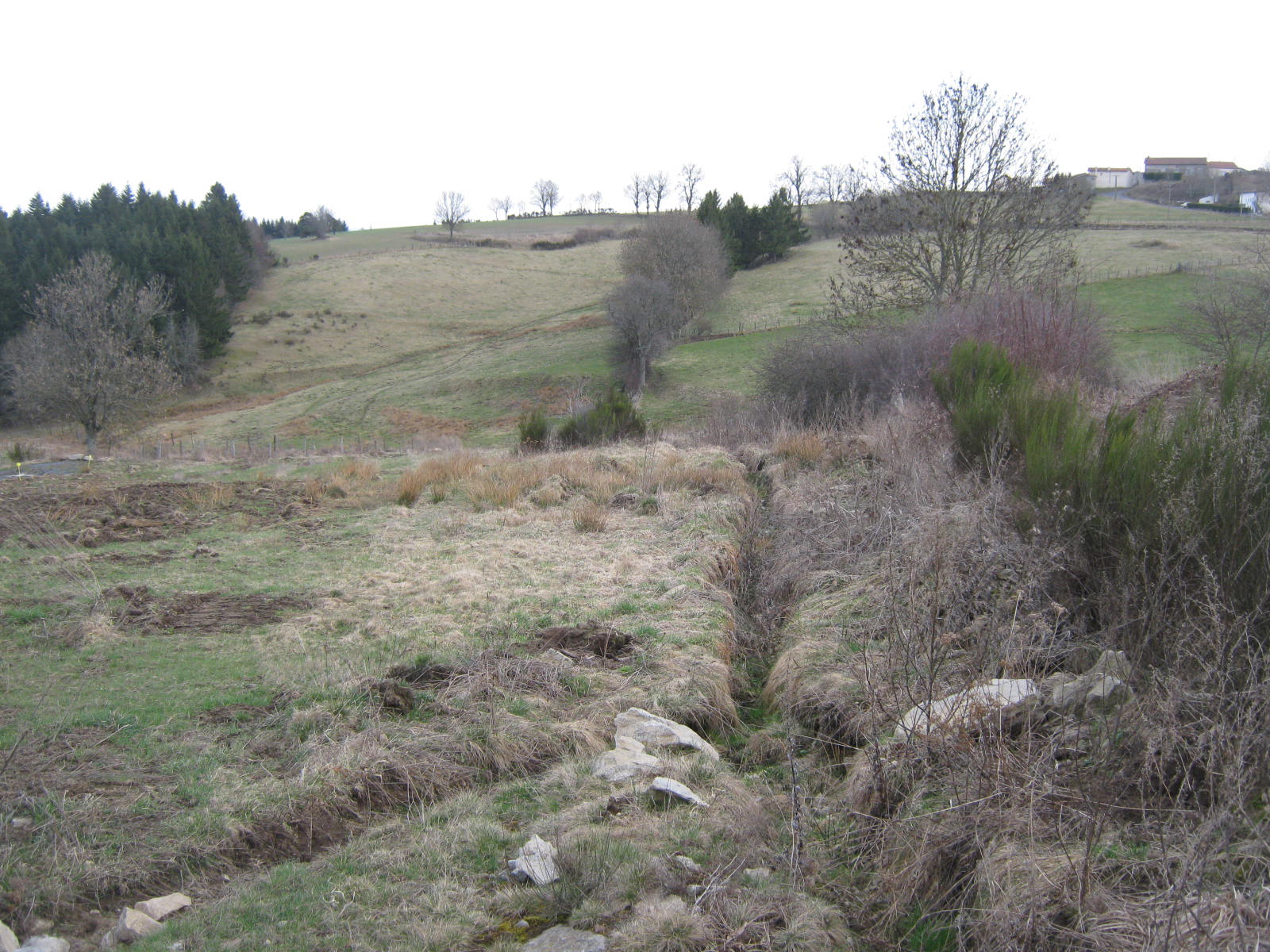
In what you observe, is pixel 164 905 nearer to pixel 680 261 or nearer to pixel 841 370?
pixel 841 370

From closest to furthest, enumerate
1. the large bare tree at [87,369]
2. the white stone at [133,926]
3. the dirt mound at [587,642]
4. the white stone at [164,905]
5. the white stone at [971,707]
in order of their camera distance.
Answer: the white stone at [133,926] < the white stone at [164,905] < the white stone at [971,707] < the dirt mound at [587,642] < the large bare tree at [87,369]

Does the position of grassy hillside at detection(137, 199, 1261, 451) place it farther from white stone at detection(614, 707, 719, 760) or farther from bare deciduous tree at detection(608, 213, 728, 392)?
white stone at detection(614, 707, 719, 760)

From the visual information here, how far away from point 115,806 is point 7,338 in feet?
173

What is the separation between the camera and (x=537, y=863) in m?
3.76

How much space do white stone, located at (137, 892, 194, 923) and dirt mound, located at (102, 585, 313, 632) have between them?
12.1 feet

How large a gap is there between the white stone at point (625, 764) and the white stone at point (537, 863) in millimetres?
739

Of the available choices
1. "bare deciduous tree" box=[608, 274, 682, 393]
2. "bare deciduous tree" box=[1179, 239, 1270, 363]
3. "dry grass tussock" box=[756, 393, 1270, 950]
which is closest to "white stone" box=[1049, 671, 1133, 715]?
"dry grass tussock" box=[756, 393, 1270, 950]

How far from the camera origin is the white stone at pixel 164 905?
136 inches

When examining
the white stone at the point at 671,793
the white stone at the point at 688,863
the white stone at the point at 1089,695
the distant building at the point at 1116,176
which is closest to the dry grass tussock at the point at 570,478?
the white stone at the point at 671,793

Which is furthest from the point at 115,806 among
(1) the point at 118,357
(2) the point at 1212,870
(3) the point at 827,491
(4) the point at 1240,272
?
(4) the point at 1240,272

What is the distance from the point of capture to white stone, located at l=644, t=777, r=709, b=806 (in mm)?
4320

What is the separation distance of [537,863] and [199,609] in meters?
5.09

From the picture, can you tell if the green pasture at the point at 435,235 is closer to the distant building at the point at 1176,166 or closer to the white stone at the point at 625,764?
the distant building at the point at 1176,166

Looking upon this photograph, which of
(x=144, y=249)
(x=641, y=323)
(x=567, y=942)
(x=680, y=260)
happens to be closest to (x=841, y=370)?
(x=567, y=942)
